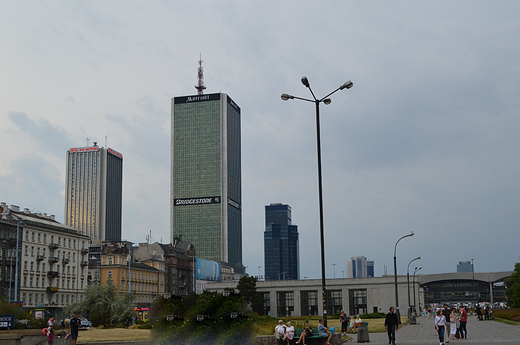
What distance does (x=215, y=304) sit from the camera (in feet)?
80.3

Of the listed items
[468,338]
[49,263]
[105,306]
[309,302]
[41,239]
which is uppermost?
[41,239]

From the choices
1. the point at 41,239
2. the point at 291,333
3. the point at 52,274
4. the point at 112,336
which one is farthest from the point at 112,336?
the point at 52,274

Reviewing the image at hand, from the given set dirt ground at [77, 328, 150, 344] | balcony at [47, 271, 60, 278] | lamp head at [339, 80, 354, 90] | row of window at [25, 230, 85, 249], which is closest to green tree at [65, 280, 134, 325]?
row of window at [25, 230, 85, 249]

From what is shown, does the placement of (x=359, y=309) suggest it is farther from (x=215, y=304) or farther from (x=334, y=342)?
(x=215, y=304)

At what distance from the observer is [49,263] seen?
100 meters

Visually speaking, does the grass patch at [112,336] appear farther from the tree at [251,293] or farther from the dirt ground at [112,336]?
the tree at [251,293]

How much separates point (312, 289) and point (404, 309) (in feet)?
65.2

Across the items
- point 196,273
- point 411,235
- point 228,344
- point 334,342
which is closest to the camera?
point 228,344

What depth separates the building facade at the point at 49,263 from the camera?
9300 cm

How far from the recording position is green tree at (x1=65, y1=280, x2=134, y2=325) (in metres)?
72.1

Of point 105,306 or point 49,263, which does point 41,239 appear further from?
point 105,306

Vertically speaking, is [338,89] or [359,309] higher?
[338,89]

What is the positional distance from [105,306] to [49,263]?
3165cm

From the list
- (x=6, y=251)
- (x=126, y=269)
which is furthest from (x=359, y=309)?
(x=6, y=251)
